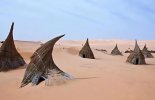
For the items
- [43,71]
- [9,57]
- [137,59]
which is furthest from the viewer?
[137,59]

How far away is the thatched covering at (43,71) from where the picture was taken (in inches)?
415

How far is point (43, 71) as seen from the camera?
10984mm

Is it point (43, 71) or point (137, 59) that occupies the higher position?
point (43, 71)

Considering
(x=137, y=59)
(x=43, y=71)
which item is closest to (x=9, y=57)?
(x=43, y=71)

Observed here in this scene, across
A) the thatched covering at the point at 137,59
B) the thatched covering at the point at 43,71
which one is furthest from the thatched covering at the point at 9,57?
the thatched covering at the point at 137,59

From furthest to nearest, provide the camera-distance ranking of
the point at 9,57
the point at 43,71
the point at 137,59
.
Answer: the point at 137,59 < the point at 9,57 < the point at 43,71

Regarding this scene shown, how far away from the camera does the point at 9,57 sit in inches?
643

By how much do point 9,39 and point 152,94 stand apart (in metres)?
10.2

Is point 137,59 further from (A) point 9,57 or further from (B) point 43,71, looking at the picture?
(B) point 43,71

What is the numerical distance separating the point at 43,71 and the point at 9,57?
19.0ft

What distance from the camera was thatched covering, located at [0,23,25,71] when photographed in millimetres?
16000

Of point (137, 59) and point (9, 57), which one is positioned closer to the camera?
point (9, 57)

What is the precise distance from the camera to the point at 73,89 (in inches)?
367

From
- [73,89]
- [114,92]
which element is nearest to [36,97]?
[73,89]
